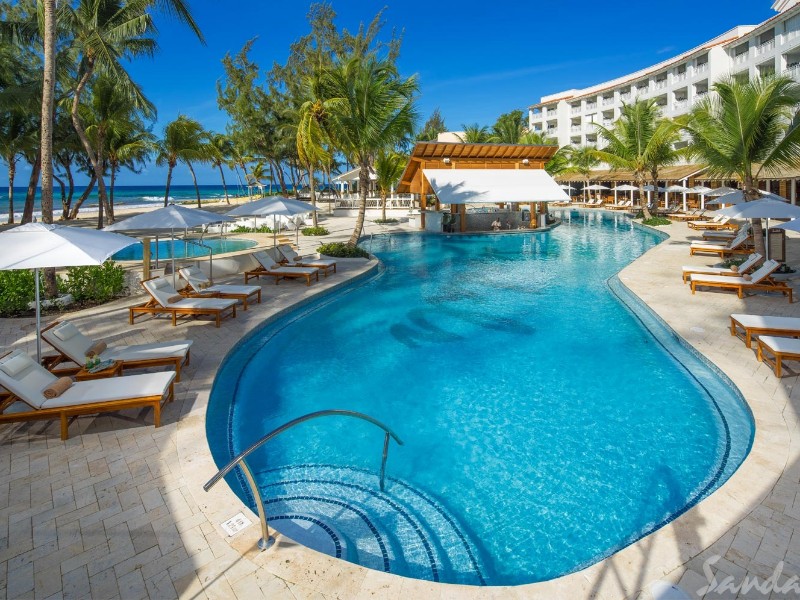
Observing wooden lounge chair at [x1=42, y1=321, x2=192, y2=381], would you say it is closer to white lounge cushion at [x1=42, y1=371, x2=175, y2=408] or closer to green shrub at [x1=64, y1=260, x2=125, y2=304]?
white lounge cushion at [x1=42, y1=371, x2=175, y2=408]

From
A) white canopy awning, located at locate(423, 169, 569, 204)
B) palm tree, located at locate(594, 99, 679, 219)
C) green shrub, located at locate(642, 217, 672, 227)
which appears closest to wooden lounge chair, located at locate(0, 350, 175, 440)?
white canopy awning, located at locate(423, 169, 569, 204)

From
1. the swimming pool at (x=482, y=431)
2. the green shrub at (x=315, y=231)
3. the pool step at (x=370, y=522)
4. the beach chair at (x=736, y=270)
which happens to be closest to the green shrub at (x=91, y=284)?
the swimming pool at (x=482, y=431)

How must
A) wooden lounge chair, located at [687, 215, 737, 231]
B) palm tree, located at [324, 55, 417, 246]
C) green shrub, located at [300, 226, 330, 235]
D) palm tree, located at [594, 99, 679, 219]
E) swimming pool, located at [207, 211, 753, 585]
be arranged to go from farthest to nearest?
1. palm tree, located at [594, 99, 679, 219]
2. green shrub, located at [300, 226, 330, 235]
3. wooden lounge chair, located at [687, 215, 737, 231]
4. palm tree, located at [324, 55, 417, 246]
5. swimming pool, located at [207, 211, 753, 585]

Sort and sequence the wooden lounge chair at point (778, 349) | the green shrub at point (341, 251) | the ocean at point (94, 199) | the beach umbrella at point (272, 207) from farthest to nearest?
the ocean at point (94, 199) < the green shrub at point (341, 251) < the beach umbrella at point (272, 207) < the wooden lounge chair at point (778, 349)

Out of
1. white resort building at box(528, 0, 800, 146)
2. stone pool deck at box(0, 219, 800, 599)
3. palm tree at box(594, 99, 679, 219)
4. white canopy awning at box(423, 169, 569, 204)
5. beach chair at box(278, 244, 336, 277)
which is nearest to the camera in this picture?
stone pool deck at box(0, 219, 800, 599)

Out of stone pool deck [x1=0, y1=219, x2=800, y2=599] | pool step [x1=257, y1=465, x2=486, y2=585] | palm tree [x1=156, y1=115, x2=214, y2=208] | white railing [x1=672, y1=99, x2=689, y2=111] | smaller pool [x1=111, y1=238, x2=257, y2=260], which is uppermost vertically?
white railing [x1=672, y1=99, x2=689, y2=111]

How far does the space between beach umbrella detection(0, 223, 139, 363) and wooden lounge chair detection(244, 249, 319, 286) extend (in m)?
7.85

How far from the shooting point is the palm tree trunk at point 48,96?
988 centimetres

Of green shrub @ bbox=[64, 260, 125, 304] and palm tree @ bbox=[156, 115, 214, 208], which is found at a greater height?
palm tree @ bbox=[156, 115, 214, 208]

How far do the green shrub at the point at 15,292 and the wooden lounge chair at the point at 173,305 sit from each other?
7.70 feet

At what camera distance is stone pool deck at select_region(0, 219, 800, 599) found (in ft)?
11.2

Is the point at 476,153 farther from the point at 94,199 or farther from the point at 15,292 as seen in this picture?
the point at 94,199

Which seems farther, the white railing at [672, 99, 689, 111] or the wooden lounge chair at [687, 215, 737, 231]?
the white railing at [672, 99, 689, 111]

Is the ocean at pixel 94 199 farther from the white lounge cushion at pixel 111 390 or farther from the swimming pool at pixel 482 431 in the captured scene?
the white lounge cushion at pixel 111 390
